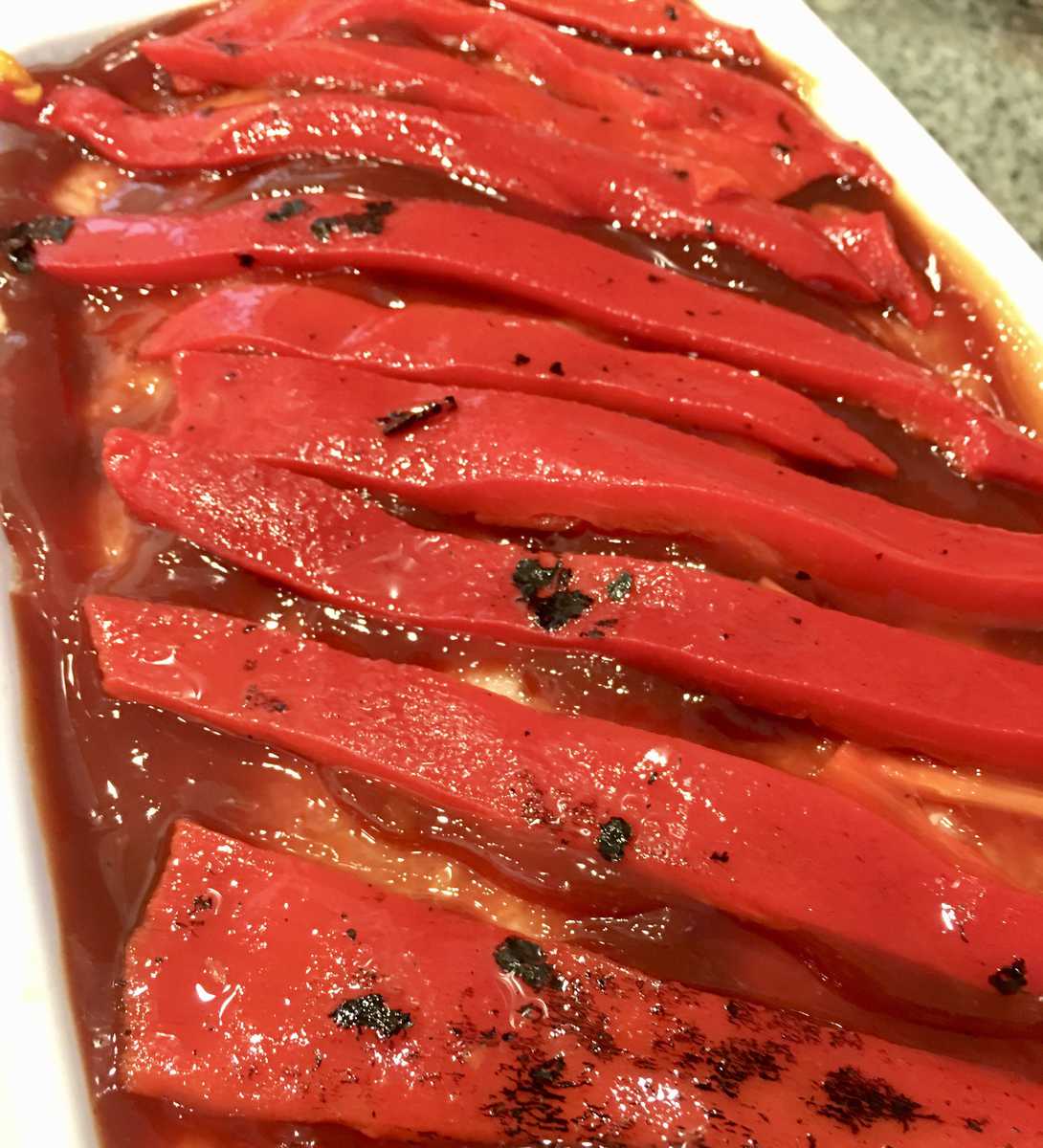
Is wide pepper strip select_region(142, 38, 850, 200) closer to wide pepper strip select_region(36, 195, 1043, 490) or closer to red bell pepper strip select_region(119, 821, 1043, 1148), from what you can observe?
wide pepper strip select_region(36, 195, 1043, 490)

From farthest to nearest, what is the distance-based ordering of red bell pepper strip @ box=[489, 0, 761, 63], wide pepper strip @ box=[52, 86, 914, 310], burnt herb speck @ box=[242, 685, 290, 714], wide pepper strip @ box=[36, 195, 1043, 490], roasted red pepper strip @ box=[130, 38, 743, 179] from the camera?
1. red bell pepper strip @ box=[489, 0, 761, 63]
2. roasted red pepper strip @ box=[130, 38, 743, 179]
3. wide pepper strip @ box=[52, 86, 914, 310]
4. wide pepper strip @ box=[36, 195, 1043, 490]
5. burnt herb speck @ box=[242, 685, 290, 714]

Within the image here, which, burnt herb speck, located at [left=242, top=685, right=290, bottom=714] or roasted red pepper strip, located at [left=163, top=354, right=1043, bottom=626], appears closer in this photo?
burnt herb speck, located at [left=242, top=685, right=290, bottom=714]

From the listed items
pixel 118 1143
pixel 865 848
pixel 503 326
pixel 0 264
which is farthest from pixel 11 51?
pixel 865 848

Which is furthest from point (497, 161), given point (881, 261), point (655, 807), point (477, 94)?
point (655, 807)

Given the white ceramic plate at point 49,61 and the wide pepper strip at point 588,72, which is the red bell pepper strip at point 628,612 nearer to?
the white ceramic plate at point 49,61

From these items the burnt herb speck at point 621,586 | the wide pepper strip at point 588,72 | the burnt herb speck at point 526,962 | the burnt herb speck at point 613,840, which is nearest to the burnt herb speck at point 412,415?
the burnt herb speck at point 621,586

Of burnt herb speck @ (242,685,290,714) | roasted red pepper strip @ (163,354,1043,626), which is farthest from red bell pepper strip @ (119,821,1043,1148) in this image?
roasted red pepper strip @ (163,354,1043,626)

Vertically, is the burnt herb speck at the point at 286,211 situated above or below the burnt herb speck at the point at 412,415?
above

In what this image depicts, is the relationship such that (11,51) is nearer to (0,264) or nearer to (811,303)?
(0,264)
